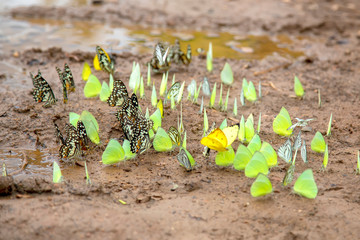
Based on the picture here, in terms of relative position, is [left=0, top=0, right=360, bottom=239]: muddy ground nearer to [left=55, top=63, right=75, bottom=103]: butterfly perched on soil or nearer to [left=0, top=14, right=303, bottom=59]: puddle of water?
[left=55, top=63, right=75, bottom=103]: butterfly perched on soil

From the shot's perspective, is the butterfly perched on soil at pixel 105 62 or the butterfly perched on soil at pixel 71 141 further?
the butterfly perched on soil at pixel 105 62

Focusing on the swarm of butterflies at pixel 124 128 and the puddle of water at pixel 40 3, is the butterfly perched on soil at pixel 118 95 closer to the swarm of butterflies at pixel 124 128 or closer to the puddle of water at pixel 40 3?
the swarm of butterflies at pixel 124 128

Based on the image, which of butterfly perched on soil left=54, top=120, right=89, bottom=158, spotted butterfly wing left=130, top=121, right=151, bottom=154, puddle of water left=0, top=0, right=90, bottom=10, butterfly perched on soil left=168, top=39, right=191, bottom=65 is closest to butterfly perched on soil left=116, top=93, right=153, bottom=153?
spotted butterfly wing left=130, top=121, right=151, bottom=154

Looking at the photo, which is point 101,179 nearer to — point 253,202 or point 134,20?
point 253,202

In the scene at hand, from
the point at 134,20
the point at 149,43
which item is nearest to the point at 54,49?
the point at 149,43

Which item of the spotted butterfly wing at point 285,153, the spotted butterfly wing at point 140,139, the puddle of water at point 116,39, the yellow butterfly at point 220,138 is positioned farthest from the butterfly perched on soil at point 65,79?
the spotted butterfly wing at point 285,153
